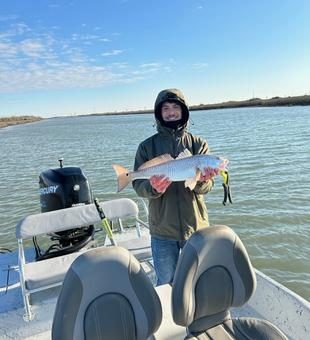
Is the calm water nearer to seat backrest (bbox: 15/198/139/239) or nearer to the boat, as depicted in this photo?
the boat

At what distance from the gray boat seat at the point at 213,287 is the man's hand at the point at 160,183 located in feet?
1.99

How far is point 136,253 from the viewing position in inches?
170

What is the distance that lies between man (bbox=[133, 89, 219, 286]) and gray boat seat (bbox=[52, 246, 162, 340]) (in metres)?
0.94

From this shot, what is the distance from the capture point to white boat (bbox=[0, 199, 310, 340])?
9.77 ft

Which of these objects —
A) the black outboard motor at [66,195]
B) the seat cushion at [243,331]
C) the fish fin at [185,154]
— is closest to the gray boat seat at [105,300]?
the seat cushion at [243,331]

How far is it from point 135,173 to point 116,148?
1792cm

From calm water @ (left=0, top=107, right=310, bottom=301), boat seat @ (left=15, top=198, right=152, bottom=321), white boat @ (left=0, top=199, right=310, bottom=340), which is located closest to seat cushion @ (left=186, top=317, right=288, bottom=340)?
white boat @ (left=0, top=199, right=310, bottom=340)

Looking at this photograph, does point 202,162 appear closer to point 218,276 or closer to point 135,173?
point 135,173

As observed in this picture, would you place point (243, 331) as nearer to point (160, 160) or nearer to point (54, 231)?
point (160, 160)

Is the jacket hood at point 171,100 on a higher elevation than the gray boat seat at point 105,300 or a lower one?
higher

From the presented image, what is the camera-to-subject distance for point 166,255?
123 inches

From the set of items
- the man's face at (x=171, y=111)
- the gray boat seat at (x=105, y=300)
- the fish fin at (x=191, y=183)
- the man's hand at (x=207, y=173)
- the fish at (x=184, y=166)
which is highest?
the man's face at (x=171, y=111)

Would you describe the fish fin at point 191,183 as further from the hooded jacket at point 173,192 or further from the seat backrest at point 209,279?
the seat backrest at point 209,279

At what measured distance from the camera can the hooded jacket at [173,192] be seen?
299 cm
